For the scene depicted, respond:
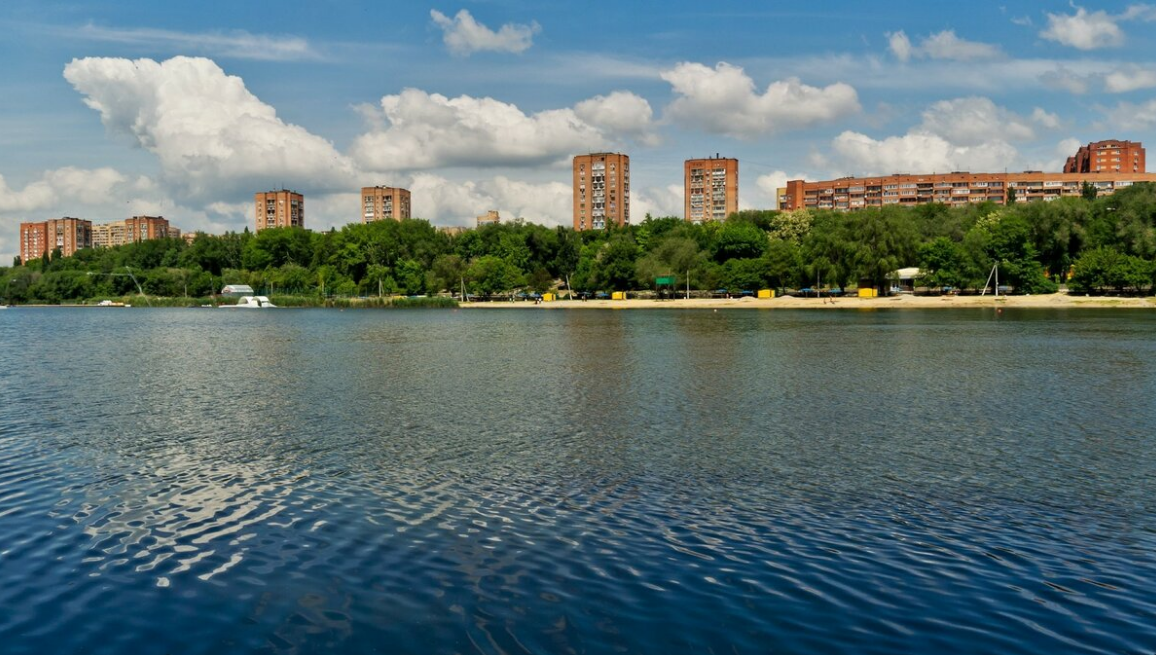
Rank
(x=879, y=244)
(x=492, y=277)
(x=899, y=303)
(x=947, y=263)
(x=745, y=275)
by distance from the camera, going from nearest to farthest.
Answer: (x=879, y=244) → (x=899, y=303) → (x=947, y=263) → (x=745, y=275) → (x=492, y=277)

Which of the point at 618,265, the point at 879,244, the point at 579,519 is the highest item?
the point at 879,244

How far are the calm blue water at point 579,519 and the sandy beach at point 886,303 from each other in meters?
104

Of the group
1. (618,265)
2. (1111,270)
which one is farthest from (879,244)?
(618,265)

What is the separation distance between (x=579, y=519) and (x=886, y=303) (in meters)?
136

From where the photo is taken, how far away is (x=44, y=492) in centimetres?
1722

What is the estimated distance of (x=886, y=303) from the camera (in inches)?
5551

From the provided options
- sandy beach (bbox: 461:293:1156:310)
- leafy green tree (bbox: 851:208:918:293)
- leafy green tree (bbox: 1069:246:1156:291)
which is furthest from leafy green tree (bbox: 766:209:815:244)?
leafy green tree (bbox: 1069:246:1156:291)

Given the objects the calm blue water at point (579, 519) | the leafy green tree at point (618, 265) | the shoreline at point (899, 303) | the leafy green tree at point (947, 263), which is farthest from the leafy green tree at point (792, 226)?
the calm blue water at point (579, 519)

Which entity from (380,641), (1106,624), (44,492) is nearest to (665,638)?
(380,641)

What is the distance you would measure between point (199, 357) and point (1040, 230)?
13119cm

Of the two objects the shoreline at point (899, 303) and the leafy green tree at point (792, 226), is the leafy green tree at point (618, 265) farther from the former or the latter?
the leafy green tree at point (792, 226)

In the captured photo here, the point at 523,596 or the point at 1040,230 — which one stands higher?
the point at 1040,230

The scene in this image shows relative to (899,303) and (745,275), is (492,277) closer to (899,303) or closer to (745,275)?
(745,275)

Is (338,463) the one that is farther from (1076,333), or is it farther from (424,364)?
(1076,333)
